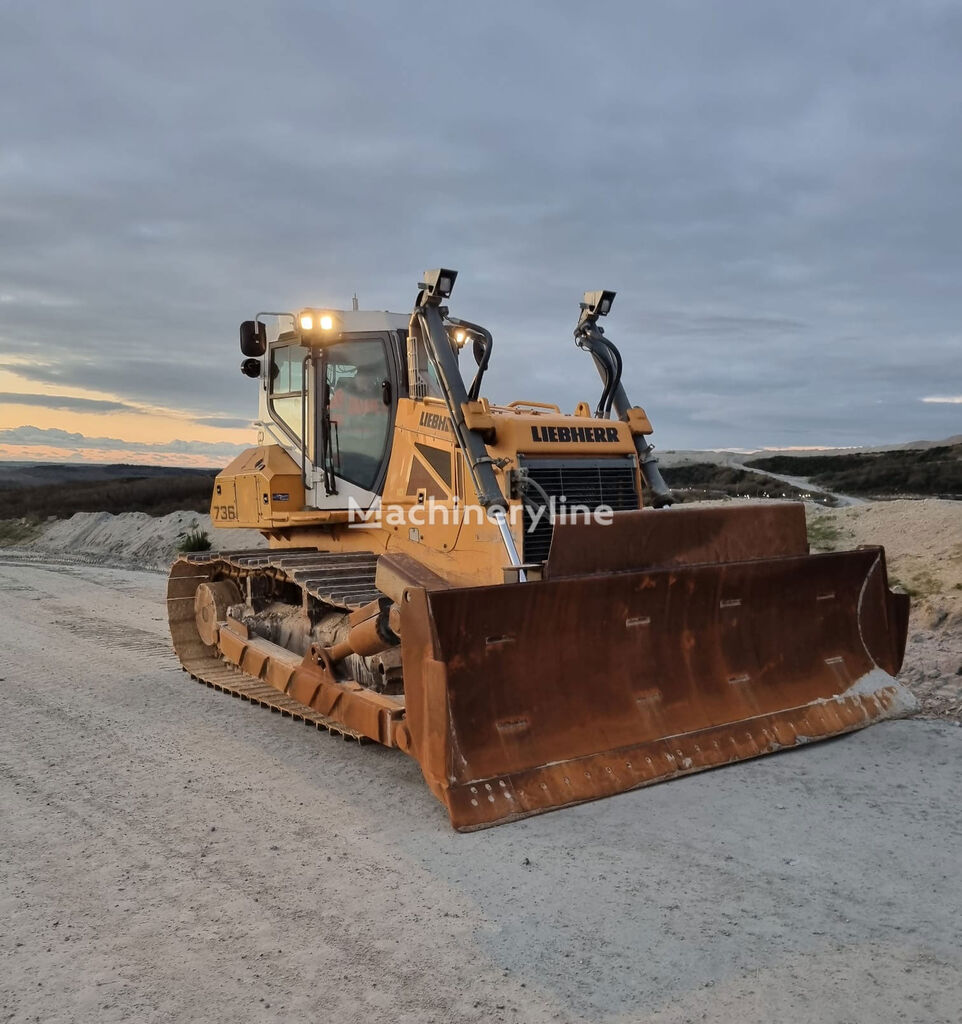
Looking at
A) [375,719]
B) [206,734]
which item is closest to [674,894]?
[375,719]

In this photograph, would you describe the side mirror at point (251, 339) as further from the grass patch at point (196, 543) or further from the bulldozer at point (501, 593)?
the grass patch at point (196, 543)

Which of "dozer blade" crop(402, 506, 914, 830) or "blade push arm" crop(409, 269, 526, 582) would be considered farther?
"blade push arm" crop(409, 269, 526, 582)

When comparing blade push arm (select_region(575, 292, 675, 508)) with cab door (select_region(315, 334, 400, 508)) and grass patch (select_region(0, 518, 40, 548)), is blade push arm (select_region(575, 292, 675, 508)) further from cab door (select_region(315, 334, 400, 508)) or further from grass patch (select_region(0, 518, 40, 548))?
grass patch (select_region(0, 518, 40, 548))

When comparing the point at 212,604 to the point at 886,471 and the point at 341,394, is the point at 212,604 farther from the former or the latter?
the point at 886,471

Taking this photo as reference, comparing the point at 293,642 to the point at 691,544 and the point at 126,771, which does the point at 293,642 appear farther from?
the point at 691,544

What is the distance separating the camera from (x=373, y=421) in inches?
284

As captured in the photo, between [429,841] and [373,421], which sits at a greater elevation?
[373,421]

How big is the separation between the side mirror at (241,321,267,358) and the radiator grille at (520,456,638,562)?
2.76 metres

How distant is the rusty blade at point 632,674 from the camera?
4695 mm

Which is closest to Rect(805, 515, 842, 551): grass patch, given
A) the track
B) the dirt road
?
the dirt road

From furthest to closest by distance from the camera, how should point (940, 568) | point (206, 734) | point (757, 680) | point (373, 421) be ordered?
point (940, 568)
point (373, 421)
point (206, 734)
point (757, 680)

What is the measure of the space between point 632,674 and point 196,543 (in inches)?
639

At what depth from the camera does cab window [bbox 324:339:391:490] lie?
282 inches

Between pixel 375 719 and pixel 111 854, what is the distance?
1.58 metres
